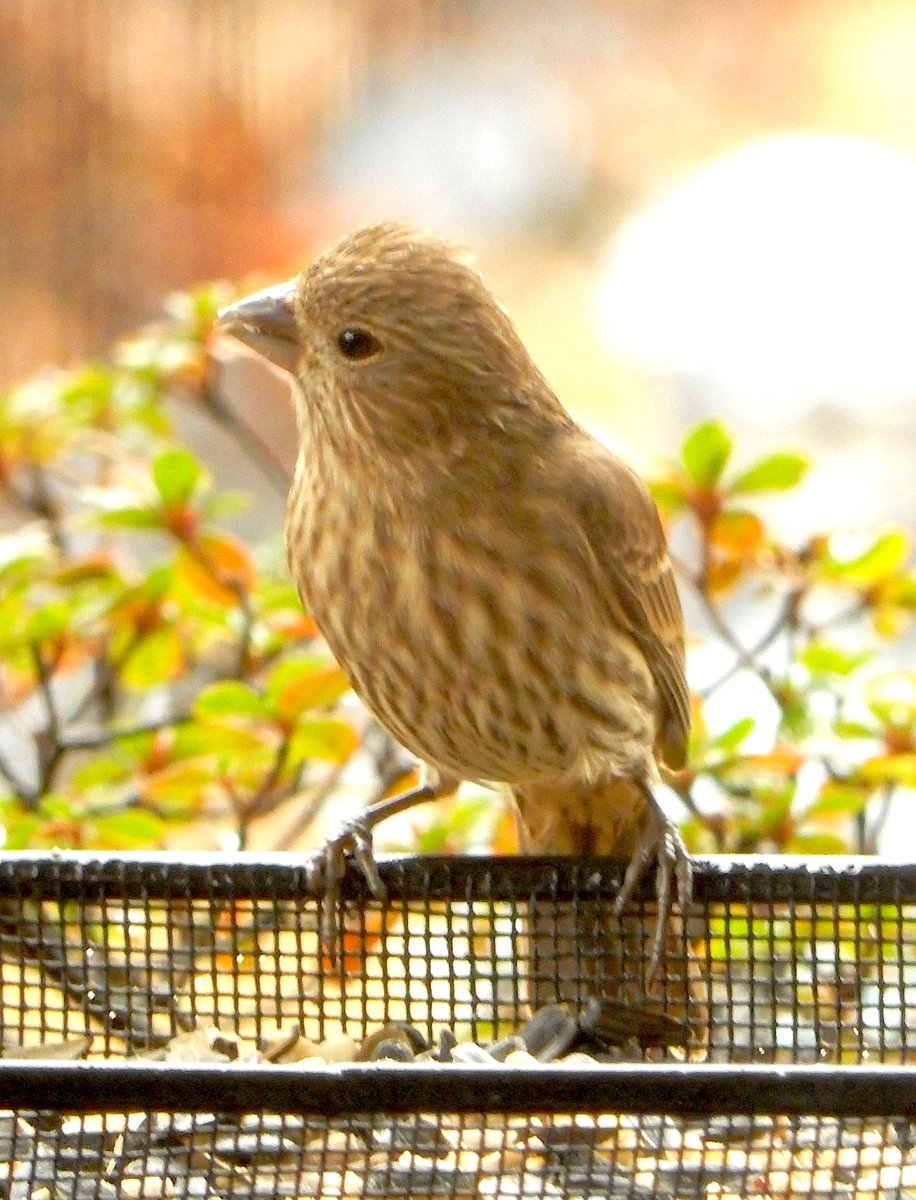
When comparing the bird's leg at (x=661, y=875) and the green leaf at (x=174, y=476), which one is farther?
the green leaf at (x=174, y=476)

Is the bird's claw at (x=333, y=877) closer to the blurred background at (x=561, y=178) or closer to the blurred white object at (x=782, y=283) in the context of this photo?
the blurred background at (x=561, y=178)

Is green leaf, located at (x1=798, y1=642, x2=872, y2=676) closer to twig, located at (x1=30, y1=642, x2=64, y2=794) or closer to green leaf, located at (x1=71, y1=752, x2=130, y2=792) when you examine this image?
green leaf, located at (x1=71, y1=752, x2=130, y2=792)

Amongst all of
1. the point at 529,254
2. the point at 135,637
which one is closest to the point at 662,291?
the point at 529,254

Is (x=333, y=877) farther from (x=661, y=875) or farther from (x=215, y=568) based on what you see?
(x=215, y=568)

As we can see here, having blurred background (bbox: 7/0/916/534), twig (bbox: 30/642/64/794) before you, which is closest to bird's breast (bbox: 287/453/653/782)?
twig (bbox: 30/642/64/794)

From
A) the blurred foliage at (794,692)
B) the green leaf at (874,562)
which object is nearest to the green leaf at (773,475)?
the blurred foliage at (794,692)

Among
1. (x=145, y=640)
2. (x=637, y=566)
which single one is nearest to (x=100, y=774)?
(x=145, y=640)
